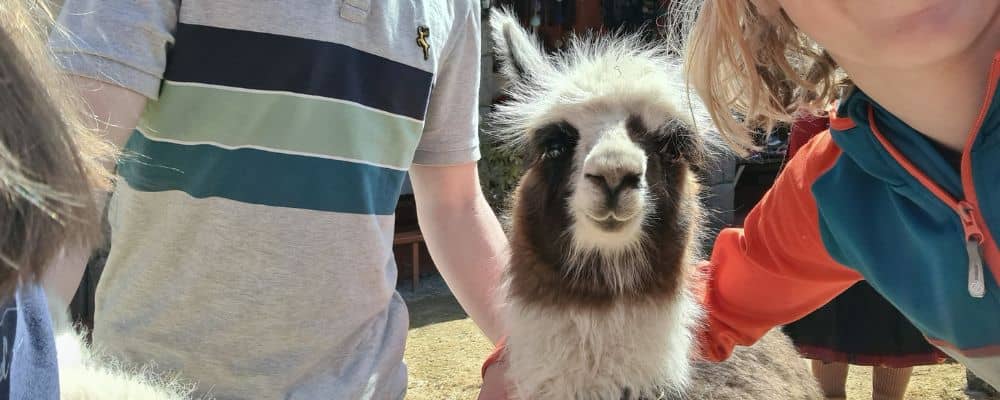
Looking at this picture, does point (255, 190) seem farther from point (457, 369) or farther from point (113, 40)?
point (457, 369)

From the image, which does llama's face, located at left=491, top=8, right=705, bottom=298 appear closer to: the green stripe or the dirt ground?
the green stripe

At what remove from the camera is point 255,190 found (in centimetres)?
113

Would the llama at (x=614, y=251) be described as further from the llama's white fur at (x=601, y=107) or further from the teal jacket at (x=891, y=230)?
the teal jacket at (x=891, y=230)

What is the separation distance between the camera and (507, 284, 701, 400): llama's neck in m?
1.53

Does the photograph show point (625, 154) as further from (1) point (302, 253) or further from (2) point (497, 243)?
(1) point (302, 253)

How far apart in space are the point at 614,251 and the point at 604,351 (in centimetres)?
21

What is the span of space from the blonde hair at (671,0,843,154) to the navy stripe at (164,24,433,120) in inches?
21.2

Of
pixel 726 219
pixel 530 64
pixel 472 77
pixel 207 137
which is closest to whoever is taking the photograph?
pixel 207 137

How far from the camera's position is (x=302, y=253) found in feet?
3.86

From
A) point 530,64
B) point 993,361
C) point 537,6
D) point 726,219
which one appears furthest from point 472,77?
point 726,219

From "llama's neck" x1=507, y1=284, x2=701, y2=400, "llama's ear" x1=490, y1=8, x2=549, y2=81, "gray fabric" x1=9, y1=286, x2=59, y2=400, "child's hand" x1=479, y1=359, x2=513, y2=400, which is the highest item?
"gray fabric" x1=9, y1=286, x2=59, y2=400

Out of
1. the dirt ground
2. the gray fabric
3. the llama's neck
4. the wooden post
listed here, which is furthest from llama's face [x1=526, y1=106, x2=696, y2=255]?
the wooden post

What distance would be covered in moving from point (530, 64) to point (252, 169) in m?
1.00

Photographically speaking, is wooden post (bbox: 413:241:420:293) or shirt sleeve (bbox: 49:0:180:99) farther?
wooden post (bbox: 413:241:420:293)
